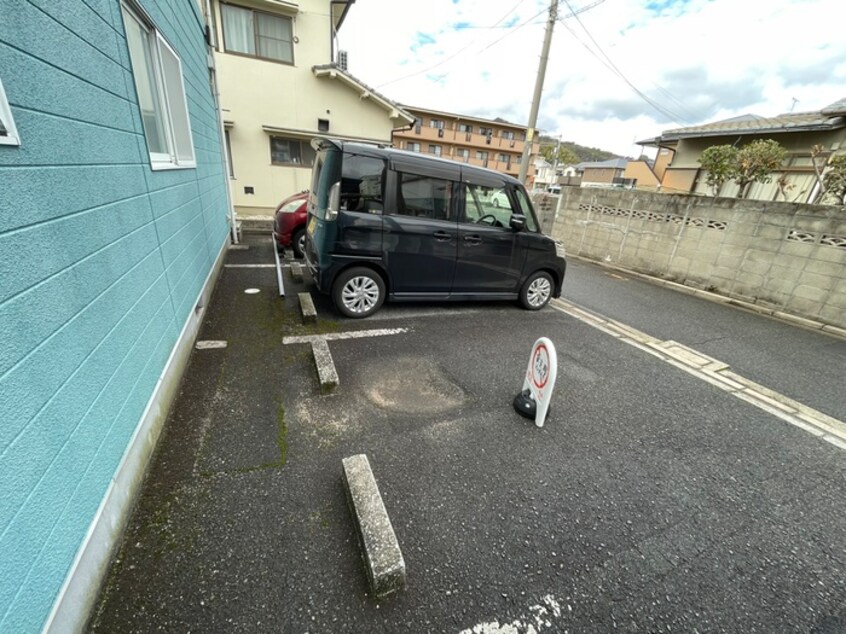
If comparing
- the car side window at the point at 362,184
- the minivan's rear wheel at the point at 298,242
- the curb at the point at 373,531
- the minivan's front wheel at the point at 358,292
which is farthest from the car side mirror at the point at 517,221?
the minivan's rear wheel at the point at 298,242

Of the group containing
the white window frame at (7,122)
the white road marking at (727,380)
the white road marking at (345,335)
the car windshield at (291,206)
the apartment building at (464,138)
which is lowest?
the white road marking at (345,335)

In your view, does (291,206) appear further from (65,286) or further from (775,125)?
(775,125)

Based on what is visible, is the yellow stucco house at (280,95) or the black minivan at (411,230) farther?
the yellow stucco house at (280,95)

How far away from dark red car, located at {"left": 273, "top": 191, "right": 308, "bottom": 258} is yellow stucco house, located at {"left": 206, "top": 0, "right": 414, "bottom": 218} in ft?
14.2

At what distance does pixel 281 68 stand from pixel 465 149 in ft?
93.3

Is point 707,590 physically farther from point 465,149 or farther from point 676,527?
point 465,149

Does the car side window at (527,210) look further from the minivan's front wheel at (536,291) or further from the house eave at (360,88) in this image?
the house eave at (360,88)

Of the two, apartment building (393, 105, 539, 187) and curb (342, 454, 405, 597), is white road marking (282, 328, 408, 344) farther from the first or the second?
apartment building (393, 105, 539, 187)

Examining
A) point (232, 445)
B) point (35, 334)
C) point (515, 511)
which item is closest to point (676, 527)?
point (515, 511)

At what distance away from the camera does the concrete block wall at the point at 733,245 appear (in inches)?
207

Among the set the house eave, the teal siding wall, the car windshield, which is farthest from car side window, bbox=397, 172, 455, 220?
the house eave

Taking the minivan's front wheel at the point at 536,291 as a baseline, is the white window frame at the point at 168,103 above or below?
above

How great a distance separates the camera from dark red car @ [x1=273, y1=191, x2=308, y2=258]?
254 inches

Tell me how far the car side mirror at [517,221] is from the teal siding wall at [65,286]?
3.66 metres
